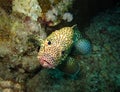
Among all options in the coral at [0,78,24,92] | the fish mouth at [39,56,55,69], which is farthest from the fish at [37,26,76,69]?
the coral at [0,78,24,92]

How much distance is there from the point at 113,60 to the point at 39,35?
5.07ft

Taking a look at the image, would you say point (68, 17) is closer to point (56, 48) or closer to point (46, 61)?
point (56, 48)

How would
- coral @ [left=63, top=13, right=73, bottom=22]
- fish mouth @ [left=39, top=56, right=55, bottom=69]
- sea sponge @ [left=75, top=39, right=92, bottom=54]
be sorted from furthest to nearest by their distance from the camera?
coral @ [left=63, top=13, right=73, bottom=22] < sea sponge @ [left=75, top=39, right=92, bottom=54] < fish mouth @ [left=39, top=56, right=55, bottom=69]

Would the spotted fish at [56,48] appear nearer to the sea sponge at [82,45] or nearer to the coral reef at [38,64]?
the sea sponge at [82,45]

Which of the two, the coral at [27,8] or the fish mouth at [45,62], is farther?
the coral at [27,8]

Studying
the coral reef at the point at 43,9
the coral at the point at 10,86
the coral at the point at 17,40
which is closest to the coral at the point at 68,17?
the coral reef at the point at 43,9

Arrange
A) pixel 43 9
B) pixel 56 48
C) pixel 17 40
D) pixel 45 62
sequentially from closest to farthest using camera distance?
pixel 45 62 → pixel 56 48 → pixel 17 40 → pixel 43 9

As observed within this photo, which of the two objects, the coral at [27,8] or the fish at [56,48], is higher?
the coral at [27,8]

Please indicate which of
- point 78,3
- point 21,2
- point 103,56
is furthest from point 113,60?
point 21,2

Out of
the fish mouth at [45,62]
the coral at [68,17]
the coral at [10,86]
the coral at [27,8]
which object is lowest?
the coral at [10,86]

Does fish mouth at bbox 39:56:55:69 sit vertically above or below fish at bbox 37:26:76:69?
below

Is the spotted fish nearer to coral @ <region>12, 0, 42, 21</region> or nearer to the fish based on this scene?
the fish

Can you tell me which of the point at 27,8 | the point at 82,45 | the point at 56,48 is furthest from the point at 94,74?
the point at 27,8

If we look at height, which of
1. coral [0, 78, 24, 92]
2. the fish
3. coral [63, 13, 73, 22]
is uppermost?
coral [63, 13, 73, 22]
